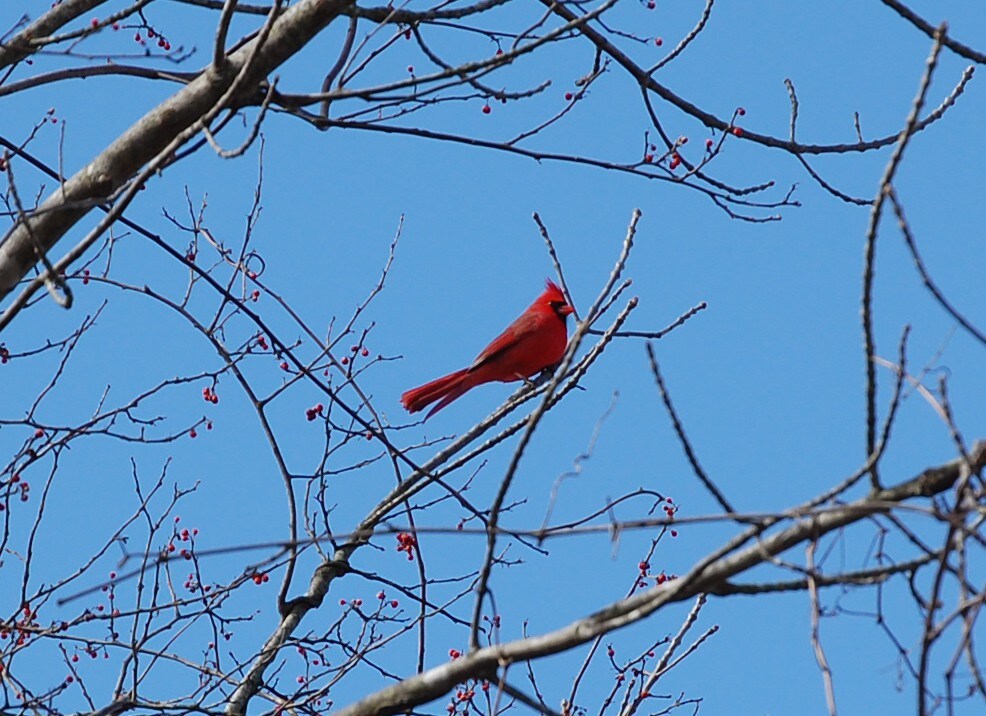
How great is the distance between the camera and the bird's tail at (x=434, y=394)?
623 centimetres

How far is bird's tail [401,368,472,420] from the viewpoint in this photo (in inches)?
245

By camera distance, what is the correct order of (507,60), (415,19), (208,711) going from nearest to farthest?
(507,60), (208,711), (415,19)

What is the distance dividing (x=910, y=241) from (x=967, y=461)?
1.02 ft

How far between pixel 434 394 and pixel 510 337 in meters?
0.64

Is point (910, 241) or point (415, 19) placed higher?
point (415, 19)

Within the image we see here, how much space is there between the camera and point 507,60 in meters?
3.16

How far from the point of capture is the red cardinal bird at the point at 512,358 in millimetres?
6297

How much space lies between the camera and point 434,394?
6301mm

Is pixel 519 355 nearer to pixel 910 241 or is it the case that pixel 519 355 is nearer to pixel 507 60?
pixel 507 60

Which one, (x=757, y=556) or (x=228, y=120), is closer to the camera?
(x=757, y=556)

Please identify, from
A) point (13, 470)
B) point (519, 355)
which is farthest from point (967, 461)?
point (519, 355)

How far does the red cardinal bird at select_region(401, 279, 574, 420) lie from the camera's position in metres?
6.30

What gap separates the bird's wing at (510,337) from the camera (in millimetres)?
6605

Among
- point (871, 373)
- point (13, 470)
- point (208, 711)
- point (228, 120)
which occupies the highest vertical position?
point (13, 470)
